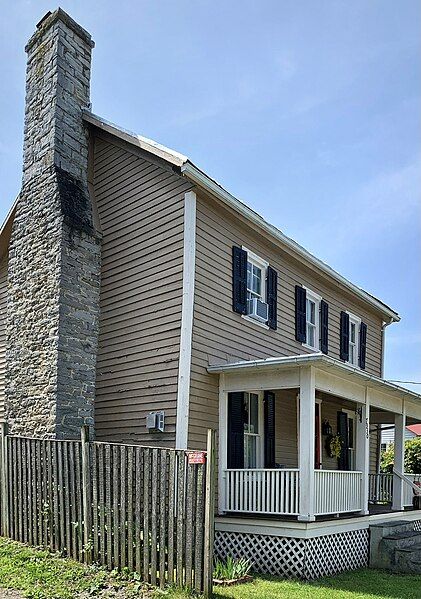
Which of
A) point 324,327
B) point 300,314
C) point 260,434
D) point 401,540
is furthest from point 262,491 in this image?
point 324,327

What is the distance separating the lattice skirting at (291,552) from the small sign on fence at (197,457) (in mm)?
3489

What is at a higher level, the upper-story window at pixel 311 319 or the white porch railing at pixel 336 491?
the upper-story window at pixel 311 319

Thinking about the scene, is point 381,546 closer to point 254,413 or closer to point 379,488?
point 254,413

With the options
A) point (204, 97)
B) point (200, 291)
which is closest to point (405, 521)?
point (200, 291)

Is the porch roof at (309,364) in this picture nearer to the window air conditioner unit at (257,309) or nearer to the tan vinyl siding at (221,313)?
the tan vinyl siding at (221,313)

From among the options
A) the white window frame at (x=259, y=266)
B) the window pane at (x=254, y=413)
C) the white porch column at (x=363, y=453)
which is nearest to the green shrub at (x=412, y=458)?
the white porch column at (x=363, y=453)

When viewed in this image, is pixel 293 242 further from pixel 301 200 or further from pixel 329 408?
pixel 329 408

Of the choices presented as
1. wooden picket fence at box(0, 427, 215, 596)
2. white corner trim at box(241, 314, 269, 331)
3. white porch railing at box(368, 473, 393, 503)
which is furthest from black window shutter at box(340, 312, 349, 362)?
wooden picket fence at box(0, 427, 215, 596)

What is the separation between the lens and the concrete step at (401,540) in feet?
39.7

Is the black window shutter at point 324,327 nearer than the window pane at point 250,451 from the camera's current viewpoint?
No

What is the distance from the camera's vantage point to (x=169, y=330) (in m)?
11.4

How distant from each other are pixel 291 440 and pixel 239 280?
4176 mm

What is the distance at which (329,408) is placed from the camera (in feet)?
55.4

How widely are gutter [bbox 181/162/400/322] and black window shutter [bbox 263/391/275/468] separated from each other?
126 inches
